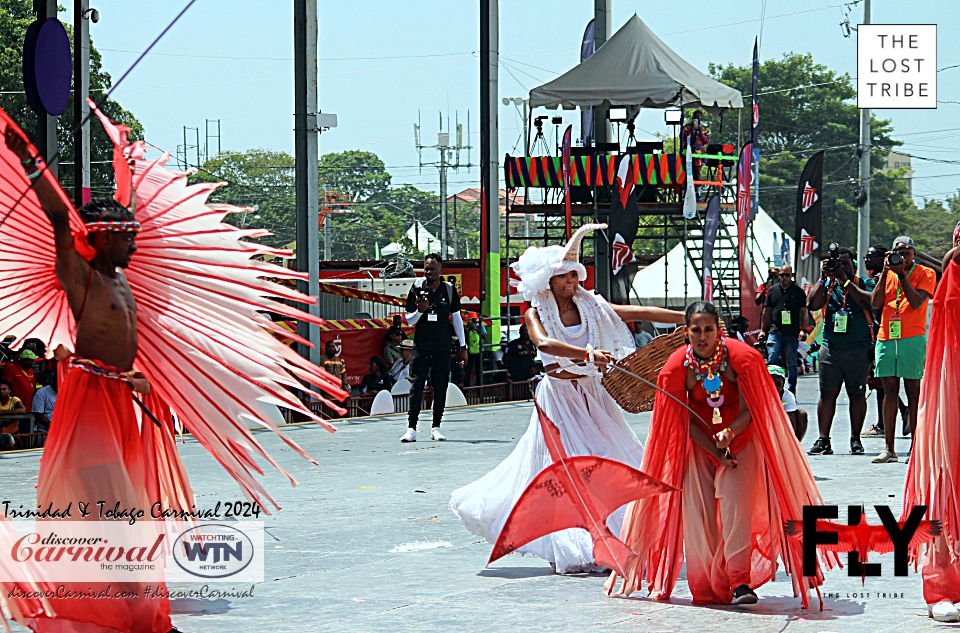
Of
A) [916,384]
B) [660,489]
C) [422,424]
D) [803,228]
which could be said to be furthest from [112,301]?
[803,228]

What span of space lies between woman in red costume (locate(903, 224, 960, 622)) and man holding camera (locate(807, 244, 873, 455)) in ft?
20.4

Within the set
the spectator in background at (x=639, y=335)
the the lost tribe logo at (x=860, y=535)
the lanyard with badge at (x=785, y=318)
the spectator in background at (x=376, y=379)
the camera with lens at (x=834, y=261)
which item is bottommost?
the spectator in background at (x=376, y=379)

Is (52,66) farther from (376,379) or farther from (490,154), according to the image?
(490,154)

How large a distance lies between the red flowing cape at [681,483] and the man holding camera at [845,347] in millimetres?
5900

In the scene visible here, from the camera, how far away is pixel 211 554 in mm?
6523

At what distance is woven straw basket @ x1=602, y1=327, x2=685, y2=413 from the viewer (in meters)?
7.06

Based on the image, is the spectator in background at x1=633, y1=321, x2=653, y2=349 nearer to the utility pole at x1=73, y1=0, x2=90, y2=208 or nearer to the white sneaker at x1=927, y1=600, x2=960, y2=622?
the utility pole at x1=73, y1=0, x2=90, y2=208

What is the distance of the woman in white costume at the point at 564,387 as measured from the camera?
7.21 meters

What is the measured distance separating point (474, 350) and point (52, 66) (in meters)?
8.90

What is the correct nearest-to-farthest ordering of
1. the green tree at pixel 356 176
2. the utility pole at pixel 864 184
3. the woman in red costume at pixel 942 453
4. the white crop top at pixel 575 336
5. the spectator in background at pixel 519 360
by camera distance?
the woman in red costume at pixel 942 453, the white crop top at pixel 575 336, the spectator in background at pixel 519 360, the utility pole at pixel 864 184, the green tree at pixel 356 176

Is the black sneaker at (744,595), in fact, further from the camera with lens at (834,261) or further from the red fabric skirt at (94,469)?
the camera with lens at (834,261)

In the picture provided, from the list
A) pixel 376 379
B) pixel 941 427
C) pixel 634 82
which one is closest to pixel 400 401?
pixel 376 379

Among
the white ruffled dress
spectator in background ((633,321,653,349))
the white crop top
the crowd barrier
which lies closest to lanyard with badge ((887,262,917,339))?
the crowd barrier

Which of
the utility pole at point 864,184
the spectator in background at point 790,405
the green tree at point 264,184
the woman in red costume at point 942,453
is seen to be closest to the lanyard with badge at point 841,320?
the spectator in background at point 790,405
